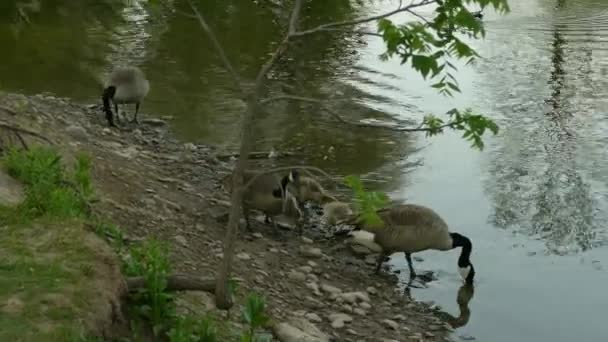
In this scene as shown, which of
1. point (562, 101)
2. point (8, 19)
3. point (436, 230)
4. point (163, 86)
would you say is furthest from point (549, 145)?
point (8, 19)

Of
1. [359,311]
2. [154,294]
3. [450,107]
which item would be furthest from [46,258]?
[450,107]

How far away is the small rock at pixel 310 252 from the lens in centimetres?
906

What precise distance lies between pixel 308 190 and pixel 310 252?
1.44 meters

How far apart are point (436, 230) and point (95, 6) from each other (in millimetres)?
16084

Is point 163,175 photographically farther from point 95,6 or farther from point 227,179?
point 95,6

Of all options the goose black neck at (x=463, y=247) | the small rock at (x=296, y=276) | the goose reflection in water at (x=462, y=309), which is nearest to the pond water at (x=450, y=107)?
the goose reflection in water at (x=462, y=309)

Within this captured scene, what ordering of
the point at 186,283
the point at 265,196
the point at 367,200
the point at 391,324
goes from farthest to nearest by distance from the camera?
the point at 265,196 < the point at 391,324 < the point at 186,283 < the point at 367,200

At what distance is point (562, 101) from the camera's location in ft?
50.5

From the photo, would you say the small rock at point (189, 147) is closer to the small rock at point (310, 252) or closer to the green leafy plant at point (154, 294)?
the small rock at point (310, 252)

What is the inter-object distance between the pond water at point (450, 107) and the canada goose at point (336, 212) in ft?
3.39

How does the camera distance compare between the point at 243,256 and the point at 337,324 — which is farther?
the point at 243,256

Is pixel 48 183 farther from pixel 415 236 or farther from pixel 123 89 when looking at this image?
pixel 123 89

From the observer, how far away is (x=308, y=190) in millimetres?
10414

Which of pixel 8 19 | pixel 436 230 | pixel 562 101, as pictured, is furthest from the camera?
pixel 8 19
